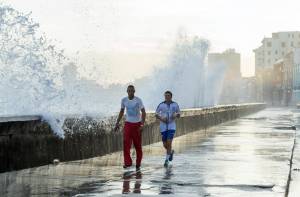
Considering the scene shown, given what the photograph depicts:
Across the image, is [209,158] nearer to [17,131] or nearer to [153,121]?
[17,131]

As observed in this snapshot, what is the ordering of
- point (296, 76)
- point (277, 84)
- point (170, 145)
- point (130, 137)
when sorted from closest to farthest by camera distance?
point (130, 137), point (170, 145), point (296, 76), point (277, 84)

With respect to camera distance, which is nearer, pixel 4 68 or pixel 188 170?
pixel 188 170

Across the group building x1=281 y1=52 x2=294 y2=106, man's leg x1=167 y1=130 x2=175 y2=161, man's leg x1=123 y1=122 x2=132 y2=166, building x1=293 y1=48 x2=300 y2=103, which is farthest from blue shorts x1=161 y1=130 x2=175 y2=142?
building x1=281 y1=52 x2=294 y2=106

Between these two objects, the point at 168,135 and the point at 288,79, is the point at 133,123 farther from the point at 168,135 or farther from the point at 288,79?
the point at 288,79

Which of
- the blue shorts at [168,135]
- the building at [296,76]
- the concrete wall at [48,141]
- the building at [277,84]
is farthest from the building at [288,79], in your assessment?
the blue shorts at [168,135]

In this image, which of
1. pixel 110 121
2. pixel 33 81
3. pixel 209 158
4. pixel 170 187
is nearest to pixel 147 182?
pixel 170 187

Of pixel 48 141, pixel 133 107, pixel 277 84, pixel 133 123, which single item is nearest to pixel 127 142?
pixel 133 123

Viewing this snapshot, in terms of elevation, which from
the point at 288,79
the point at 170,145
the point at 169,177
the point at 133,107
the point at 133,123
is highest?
the point at 288,79

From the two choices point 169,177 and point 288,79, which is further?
point 288,79

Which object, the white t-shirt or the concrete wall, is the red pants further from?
the concrete wall

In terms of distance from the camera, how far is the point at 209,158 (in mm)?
14250

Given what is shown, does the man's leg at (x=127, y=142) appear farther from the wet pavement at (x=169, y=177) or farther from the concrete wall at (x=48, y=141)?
the concrete wall at (x=48, y=141)

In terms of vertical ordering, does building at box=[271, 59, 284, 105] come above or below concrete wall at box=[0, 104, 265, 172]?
above

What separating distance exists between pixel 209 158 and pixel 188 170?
248 centimetres
